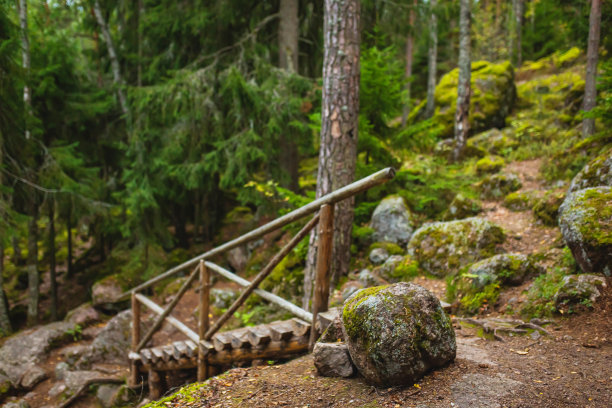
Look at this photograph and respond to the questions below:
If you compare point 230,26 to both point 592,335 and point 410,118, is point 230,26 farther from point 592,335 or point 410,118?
point 592,335

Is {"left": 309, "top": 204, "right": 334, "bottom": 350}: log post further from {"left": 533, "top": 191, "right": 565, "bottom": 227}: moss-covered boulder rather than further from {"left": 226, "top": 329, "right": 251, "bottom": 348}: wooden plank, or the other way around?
{"left": 533, "top": 191, "right": 565, "bottom": 227}: moss-covered boulder

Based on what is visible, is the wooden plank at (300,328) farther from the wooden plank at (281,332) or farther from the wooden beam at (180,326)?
the wooden beam at (180,326)

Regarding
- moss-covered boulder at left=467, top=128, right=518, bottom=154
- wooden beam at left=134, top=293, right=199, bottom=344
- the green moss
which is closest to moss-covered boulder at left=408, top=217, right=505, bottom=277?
the green moss

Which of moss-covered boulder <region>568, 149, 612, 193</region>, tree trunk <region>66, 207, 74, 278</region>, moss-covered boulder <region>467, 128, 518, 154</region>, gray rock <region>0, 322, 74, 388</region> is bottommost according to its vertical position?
gray rock <region>0, 322, 74, 388</region>

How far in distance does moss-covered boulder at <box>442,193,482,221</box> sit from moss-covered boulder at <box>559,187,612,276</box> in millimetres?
2696

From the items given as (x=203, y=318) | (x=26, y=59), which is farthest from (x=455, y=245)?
(x=26, y=59)

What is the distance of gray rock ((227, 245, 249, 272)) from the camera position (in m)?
10.3

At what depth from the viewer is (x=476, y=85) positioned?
12500mm

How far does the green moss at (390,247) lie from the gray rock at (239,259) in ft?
16.1

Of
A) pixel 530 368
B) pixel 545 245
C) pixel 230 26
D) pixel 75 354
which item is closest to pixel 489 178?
pixel 545 245

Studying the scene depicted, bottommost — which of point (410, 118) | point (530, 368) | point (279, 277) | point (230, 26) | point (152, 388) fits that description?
point (152, 388)

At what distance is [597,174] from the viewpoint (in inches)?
176

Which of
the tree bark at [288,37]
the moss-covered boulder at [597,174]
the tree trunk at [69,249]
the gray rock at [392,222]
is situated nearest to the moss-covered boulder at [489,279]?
the moss-covered boulder at [597,174]

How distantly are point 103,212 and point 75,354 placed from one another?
12.1 ft
